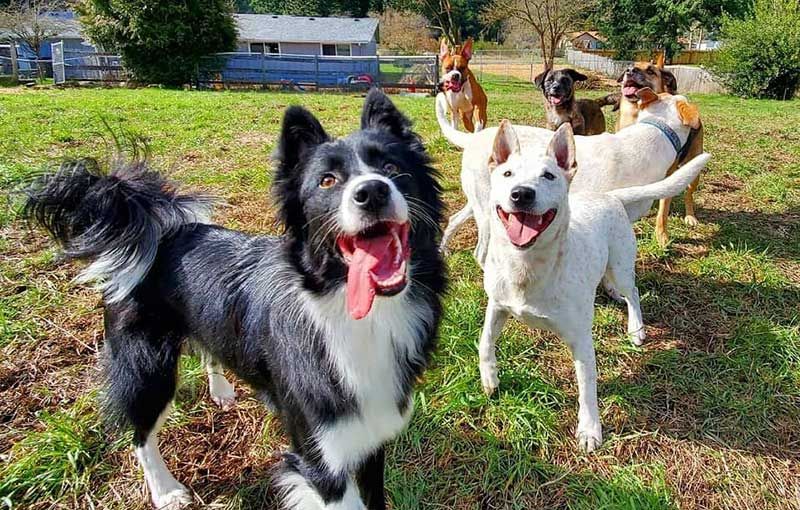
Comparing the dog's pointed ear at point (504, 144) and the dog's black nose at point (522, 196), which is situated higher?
the dog's pointed ear at point (504, 144)

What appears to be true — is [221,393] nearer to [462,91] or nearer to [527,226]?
[527,226]

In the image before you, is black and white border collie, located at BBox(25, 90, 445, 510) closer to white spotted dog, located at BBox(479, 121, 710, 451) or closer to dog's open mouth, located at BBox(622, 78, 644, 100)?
white spotted dog, located at BBox(479, 121, 710, 451)

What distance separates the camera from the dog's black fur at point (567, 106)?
5.54 m

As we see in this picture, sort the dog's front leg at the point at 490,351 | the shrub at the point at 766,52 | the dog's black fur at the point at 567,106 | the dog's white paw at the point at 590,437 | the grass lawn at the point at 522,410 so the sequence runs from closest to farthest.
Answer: the grass lawn at the point at 522,410 < the dog's white paw at the point at 590,437 < the dog's front leg at the point at 490,351 < the dog's black fur at the point at 567,106 < the shrub at the point at 766,52

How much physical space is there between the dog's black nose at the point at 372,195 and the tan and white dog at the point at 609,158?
207cm

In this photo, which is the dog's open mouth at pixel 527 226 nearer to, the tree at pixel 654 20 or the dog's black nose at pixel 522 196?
the dog's black nose at pixel 522 196

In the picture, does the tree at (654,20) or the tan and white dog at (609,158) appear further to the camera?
the tree at (654,20)

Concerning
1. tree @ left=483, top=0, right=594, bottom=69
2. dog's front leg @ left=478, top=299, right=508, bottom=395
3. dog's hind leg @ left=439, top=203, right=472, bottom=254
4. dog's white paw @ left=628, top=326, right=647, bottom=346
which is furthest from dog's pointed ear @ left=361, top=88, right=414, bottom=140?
tree @ left=483, top=0, right=594, bottom=69

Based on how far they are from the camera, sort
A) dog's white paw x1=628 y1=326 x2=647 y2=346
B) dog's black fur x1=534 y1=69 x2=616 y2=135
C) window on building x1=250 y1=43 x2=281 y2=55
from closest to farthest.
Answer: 1. dog's white paw x1=628 y1=326 x2=647 y2=346
2. dog's black fur x1=534 y1=69 x2=616 y2=135
3. window on building x1=250 y1=43 x2=281 y2=55

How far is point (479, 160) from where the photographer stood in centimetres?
358

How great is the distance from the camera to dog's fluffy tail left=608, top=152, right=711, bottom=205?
3010mm

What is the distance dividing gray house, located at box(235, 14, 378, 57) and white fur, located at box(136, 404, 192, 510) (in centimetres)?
3880

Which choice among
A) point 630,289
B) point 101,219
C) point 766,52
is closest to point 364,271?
point 101,219

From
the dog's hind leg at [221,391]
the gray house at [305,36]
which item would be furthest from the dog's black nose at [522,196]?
the gray house at [305,36]
